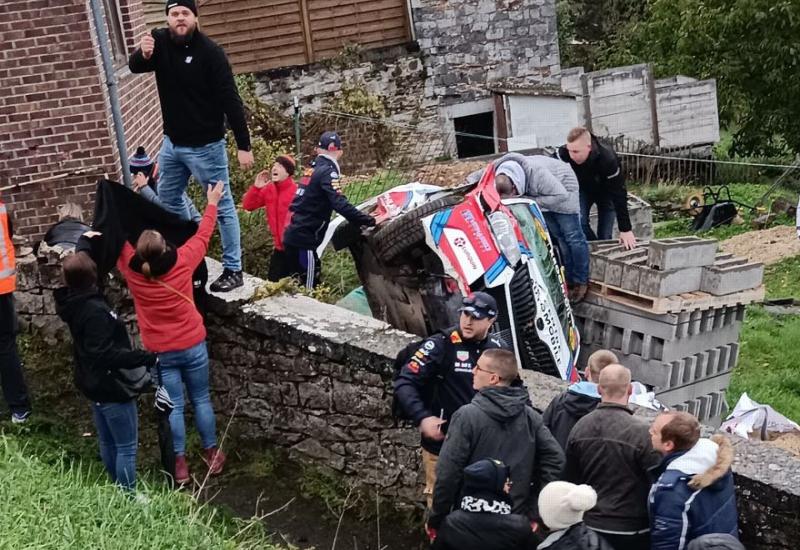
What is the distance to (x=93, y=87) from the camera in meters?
8.05

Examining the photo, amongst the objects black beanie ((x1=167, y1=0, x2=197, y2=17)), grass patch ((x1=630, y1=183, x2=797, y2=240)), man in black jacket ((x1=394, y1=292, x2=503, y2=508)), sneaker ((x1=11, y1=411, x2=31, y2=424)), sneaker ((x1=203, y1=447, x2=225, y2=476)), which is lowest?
grass patch ((x1=630, y1=183, x2=797, y2=240))

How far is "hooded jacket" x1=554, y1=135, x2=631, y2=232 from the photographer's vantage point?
8.34 m

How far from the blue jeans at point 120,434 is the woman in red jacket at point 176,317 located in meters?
0.38

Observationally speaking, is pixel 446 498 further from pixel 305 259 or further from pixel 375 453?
pixel 305 259

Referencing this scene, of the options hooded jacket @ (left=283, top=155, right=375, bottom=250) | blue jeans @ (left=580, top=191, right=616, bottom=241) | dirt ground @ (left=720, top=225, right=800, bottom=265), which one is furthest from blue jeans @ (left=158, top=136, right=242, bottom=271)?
dirt ground @ (left=720, top=225, right=800, bottom=265)

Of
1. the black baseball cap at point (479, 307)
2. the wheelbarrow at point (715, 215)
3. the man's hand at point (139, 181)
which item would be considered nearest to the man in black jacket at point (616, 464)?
the black baseball cap at point (479, 307)

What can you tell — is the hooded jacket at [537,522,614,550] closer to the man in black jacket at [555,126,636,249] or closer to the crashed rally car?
the crashed rally car

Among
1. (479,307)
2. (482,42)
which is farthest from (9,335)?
(482,42)

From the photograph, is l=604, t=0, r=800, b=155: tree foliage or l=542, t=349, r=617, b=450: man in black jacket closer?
l=542, t=349, r=617, b=450: man in black jacket

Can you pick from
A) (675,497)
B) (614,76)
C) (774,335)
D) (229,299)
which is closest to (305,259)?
(229,299)

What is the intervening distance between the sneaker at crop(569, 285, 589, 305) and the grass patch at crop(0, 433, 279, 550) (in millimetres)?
3376

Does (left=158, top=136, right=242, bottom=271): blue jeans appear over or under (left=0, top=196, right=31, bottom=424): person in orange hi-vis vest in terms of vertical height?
over

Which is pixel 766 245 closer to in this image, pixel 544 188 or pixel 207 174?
pixel 544 188

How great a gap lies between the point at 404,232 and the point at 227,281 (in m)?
1.34
